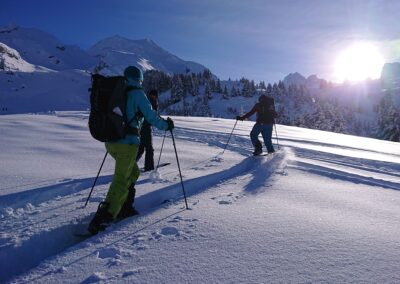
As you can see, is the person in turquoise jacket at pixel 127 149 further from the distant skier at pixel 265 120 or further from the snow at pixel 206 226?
the distant skier at pixel 265 120

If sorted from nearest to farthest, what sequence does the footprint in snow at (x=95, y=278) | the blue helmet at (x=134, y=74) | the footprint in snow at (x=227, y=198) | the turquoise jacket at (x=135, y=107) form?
1. the footprint in snow at (x=95, y=278)
2. the turquoise jacket at (x=135, y=107)
3. the blue helmet at (x=134, y=74)
4. the footprint in snow at (x=227, y=198)

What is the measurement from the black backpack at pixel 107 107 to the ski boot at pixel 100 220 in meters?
0.91

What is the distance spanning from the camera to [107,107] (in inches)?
174

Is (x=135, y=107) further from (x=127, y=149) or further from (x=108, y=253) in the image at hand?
(x=108, y=253)

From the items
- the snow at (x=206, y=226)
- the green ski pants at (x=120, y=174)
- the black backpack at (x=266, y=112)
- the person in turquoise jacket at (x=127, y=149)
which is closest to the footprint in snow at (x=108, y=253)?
the snow at (x=206, y=226)

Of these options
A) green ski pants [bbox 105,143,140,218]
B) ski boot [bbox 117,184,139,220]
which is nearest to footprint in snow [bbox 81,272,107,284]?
green ski pants [bbox 105,143,140,218]

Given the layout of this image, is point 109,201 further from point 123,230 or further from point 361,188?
point 361,188

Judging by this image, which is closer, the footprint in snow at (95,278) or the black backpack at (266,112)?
the footprint in snow at (95,278)

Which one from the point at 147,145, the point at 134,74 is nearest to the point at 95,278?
the point at 134,74

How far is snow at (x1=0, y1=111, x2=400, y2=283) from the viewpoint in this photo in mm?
3217

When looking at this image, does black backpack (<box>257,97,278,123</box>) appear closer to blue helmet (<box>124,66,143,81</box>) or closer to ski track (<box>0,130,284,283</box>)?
ski track (<box>0,130,284,283</box>)

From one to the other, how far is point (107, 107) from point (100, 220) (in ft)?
4.73

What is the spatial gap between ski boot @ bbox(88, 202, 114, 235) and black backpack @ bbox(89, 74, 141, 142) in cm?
91

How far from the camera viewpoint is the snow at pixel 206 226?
322 cm
